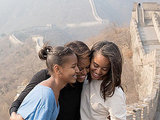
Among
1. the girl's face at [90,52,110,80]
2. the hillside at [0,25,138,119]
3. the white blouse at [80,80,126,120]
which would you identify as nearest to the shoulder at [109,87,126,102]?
the white blouse at [80,80,126,120]

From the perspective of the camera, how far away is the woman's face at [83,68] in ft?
6.97

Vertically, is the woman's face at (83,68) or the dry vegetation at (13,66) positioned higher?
the woman's face at (83,68)

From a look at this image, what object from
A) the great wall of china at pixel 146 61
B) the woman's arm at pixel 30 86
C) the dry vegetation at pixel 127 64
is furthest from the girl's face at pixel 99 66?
the dry vegetation at pixel 127 64

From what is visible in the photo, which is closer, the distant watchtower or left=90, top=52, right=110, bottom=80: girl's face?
left=90, top=52, right=110, bottom=80: girl's face

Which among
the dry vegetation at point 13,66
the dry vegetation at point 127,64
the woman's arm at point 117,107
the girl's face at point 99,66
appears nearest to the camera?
the woman's arm at point 117,107

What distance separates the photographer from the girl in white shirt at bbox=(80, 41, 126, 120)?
79.9 inches

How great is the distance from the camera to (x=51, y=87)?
1811 millimetres

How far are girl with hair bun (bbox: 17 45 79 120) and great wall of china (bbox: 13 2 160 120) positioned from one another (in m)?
3.21

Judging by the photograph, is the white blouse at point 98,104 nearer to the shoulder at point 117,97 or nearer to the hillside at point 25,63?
the shoulder at point 117,97

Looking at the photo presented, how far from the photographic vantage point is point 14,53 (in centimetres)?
3456

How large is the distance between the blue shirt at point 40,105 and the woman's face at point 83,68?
19.4 inches

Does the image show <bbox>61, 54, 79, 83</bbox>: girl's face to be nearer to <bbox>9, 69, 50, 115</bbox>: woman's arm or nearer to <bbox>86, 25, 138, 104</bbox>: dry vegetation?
<bbox>9, 69, 50, 115</bbox>: woman's arm

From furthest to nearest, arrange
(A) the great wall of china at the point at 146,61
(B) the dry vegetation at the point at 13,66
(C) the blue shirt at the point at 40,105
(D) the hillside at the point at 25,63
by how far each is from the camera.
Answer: (B) the dry vegetation at the point at 13,66 < (D) the hillside at the point at 25,63 < (A) the great wall of china at the point at 146,61 < (C) the blue shirt at the point at 40,105

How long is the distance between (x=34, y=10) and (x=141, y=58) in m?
61.1
